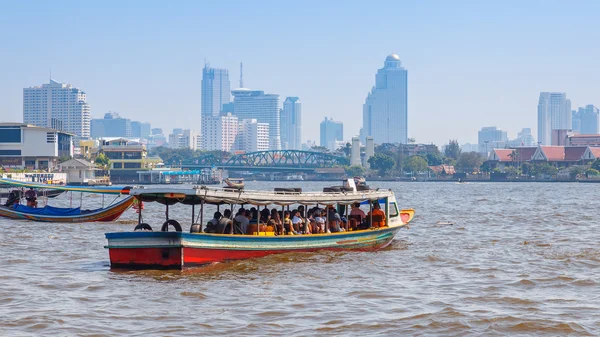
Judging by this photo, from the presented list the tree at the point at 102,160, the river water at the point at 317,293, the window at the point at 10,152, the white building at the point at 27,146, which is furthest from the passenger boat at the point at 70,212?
the tree at the point at 102,160

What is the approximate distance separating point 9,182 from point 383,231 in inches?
852

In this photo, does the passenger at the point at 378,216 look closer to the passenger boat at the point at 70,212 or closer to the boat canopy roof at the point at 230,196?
the boat canopy roof at the point at 230,196

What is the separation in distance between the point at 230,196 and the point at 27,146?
Answer: 102941mm

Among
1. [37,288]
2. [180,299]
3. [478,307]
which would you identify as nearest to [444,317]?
[478,307]

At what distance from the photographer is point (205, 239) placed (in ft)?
70.6

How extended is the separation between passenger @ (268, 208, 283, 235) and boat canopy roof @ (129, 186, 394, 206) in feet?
1.45

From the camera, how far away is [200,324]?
16.2 m

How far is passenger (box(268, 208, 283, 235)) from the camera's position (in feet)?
79.0

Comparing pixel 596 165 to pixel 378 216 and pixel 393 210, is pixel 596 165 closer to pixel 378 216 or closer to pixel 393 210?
pixel 393 210

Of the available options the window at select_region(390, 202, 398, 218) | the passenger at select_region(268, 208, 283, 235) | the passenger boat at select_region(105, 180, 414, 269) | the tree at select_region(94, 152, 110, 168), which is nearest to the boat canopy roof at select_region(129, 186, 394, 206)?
the passenger boat at select_region(105, 180, 414, 269)

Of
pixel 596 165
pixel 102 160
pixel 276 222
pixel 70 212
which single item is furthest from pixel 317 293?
pixel 596 165

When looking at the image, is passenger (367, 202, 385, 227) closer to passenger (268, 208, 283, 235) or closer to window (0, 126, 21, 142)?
→ passenger (268, 208, 283, 235)

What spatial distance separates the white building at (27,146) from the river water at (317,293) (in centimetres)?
9315

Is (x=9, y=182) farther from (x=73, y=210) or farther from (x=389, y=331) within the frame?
(x=389, y=331)
